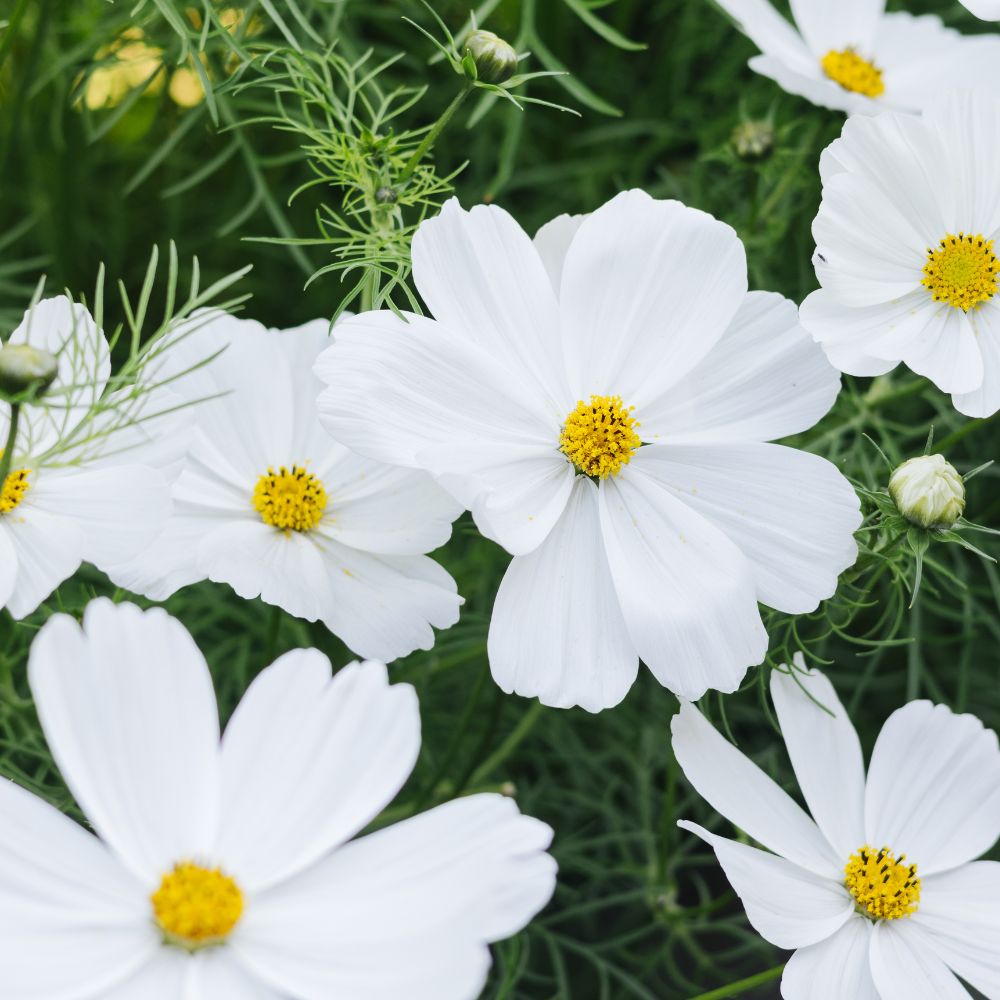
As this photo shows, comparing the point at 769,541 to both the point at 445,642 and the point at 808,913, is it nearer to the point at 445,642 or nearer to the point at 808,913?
the point at 808,913

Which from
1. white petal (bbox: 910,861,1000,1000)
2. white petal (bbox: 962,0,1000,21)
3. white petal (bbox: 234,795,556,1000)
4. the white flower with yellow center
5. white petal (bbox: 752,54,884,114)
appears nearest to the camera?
white petal (bbox: 234,795,556,1000)

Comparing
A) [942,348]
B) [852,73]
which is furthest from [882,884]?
[852,73]

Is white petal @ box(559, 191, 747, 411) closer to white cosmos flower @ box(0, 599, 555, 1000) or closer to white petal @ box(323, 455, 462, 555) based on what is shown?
white petal @ box(323, 455, 462, 555)

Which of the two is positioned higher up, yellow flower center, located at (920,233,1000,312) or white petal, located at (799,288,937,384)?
yellow flower center, located at (920,233,1000,312)

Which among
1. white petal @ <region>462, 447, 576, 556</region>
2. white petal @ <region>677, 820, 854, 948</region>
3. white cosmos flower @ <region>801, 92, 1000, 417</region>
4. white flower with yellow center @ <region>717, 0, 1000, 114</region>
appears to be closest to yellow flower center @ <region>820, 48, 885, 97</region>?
white flower with yellow center @ <region>717, 0, 1000, 114</region>

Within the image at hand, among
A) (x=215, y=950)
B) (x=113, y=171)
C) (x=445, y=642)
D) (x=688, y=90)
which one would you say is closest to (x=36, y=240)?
(x=113, y=171)

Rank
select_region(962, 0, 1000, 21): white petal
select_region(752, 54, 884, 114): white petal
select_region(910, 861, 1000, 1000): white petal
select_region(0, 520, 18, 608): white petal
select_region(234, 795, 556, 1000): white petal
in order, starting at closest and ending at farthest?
select_region(234, 795, 556, 1000): white petal < select_region(0, 520, 18, 608): white petal < select_region(910, 861, 1000, 1000): white petal < select_region(962, 0, 1000, 21): white petal < select_region(752, 54, 884, 114): white petal
